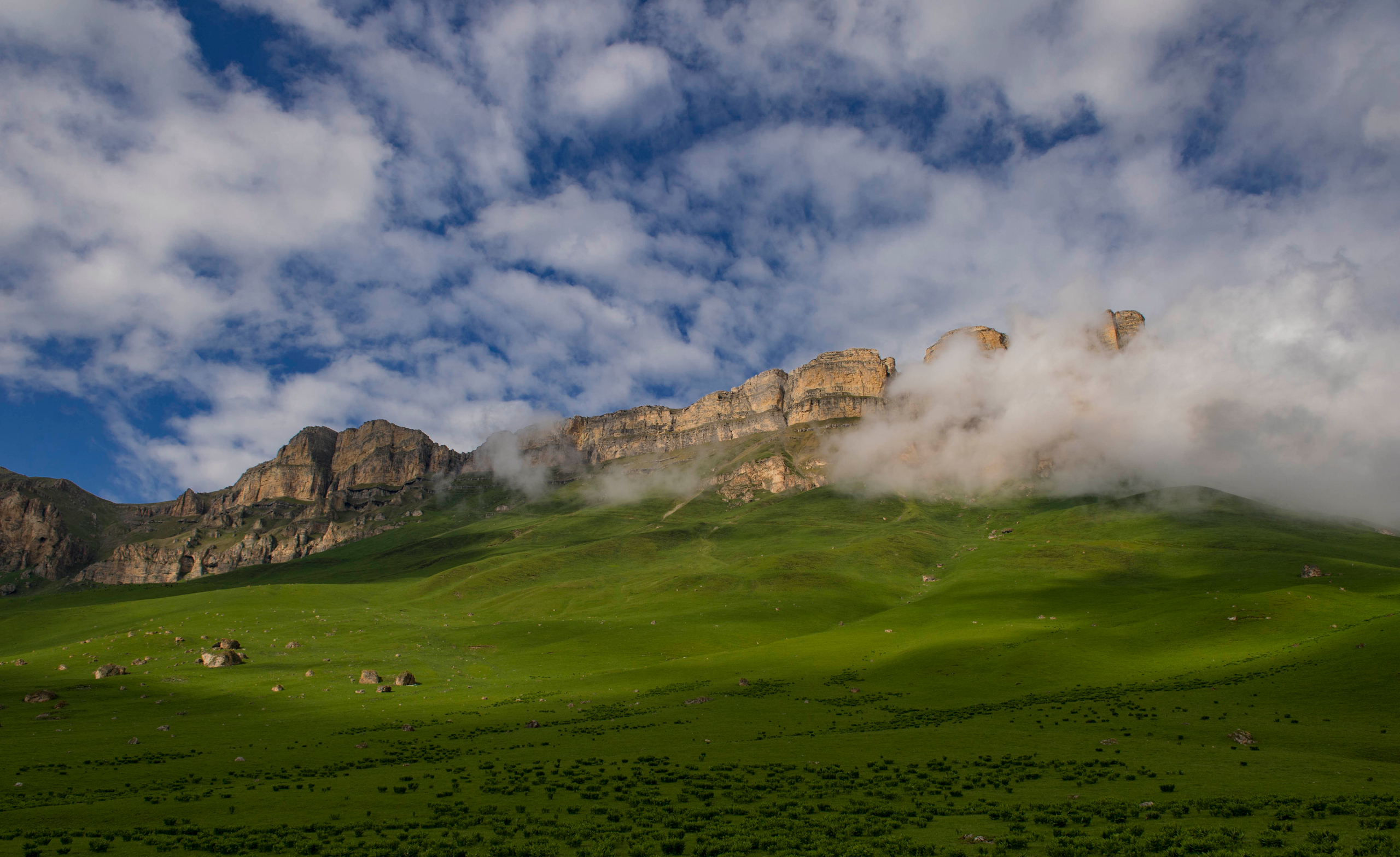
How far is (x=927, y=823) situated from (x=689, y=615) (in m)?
108

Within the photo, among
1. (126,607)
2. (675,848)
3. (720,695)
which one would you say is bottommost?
(720,695)

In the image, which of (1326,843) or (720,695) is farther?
(720,695)

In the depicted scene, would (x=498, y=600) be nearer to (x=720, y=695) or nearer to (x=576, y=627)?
(x=576, y=627)

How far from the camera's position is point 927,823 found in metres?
23.8

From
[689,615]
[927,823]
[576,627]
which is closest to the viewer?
[927,823]

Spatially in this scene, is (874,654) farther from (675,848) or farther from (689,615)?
(675,848)

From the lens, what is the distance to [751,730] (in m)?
50.4

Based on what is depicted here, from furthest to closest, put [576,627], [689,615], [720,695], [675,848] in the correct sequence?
1. [689,615]
2. [576,627]
3. [720,695]
4. [675,848]

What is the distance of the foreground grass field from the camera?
75.1ft

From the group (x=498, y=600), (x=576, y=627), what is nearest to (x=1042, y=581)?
(x=576, y=627)

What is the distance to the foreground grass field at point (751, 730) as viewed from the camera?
75.1ft

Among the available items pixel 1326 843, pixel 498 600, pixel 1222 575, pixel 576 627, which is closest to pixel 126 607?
pixel 498 600

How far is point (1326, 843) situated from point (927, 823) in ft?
36.3

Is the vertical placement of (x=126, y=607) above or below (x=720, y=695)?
above
